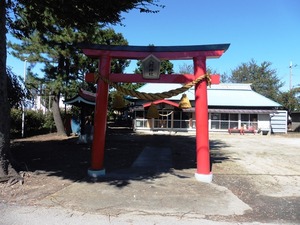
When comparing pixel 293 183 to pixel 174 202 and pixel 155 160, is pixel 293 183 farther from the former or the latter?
pixel 155 160

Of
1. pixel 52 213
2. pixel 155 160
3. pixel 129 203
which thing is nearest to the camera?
pixel 52 213

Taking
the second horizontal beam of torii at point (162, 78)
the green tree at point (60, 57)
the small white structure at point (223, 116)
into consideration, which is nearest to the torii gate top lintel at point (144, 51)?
the second horizontal beam of torii at point (162, 78)

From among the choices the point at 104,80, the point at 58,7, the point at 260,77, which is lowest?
the point at 104,80

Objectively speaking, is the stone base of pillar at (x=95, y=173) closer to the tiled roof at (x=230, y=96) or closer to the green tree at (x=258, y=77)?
the tiled roof at (x=230, y=96)

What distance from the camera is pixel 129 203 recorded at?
641cm

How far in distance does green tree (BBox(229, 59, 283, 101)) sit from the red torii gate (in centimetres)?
5422

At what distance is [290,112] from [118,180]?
42255 millimetres

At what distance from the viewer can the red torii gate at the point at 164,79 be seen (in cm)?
867

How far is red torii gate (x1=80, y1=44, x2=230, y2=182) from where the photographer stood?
867cm

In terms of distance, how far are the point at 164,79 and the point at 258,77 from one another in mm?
59355

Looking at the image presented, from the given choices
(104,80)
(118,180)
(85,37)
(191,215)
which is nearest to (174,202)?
(191,215)

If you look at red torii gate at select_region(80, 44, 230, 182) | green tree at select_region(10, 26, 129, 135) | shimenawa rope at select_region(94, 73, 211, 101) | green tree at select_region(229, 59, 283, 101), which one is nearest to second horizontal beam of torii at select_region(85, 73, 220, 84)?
red torii gate at select_region(80, 44, 230, 182)

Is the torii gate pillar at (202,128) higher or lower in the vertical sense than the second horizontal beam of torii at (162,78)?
lower

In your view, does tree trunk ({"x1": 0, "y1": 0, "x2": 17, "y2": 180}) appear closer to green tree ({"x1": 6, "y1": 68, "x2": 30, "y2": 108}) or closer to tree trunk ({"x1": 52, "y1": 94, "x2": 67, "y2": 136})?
green tree ({"x1": 6, "y1": 68, "x2": 30, "y2": 108})
